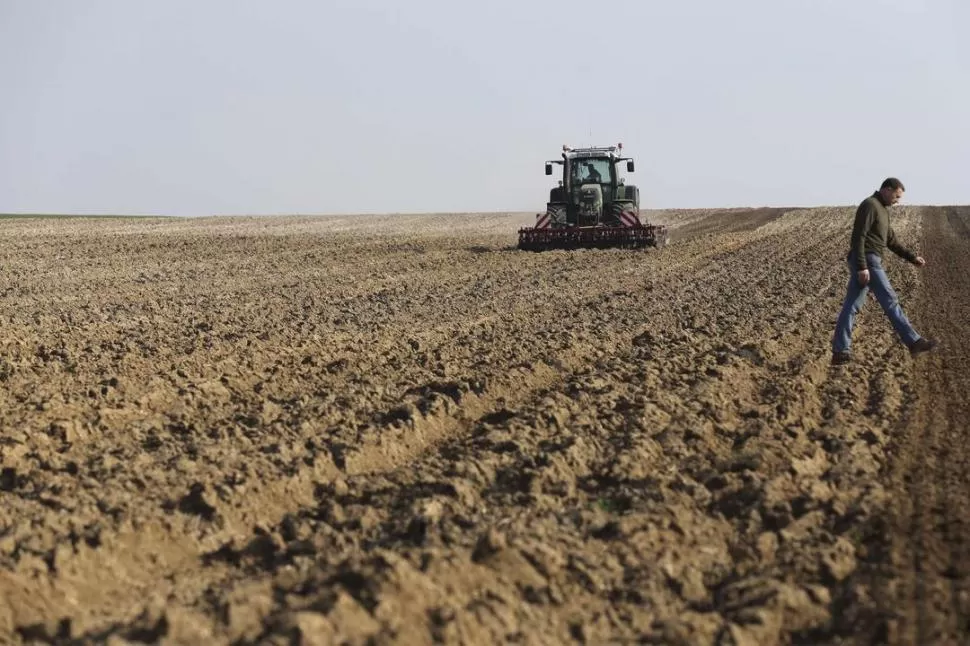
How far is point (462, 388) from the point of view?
7.60 meters

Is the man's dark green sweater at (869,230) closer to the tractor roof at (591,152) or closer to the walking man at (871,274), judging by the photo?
the walking man at (871,274)

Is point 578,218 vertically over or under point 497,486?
over

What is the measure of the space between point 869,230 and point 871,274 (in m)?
0.38

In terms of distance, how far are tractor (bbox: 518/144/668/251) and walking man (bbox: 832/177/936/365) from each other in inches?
516

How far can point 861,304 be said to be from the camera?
8.88 metres

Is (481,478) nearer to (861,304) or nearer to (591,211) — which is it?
(861,304)

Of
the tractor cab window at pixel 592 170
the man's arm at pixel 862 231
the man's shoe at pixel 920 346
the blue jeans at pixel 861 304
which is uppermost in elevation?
the tractor cab window at pixel 592 170

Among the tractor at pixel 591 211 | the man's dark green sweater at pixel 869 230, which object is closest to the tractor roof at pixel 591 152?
the tractor at pixel 591 211

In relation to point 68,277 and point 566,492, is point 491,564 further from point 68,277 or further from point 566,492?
point 68,277

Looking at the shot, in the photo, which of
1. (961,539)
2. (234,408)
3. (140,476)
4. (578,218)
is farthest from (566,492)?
(578,218)

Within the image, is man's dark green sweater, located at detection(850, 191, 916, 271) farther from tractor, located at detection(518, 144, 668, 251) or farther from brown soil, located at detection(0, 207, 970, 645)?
tractor, located at detection(518, 144, 668, 251)

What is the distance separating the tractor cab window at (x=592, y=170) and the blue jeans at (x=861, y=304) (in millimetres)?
14701

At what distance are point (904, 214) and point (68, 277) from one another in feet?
102

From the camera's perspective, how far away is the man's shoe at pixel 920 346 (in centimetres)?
876
